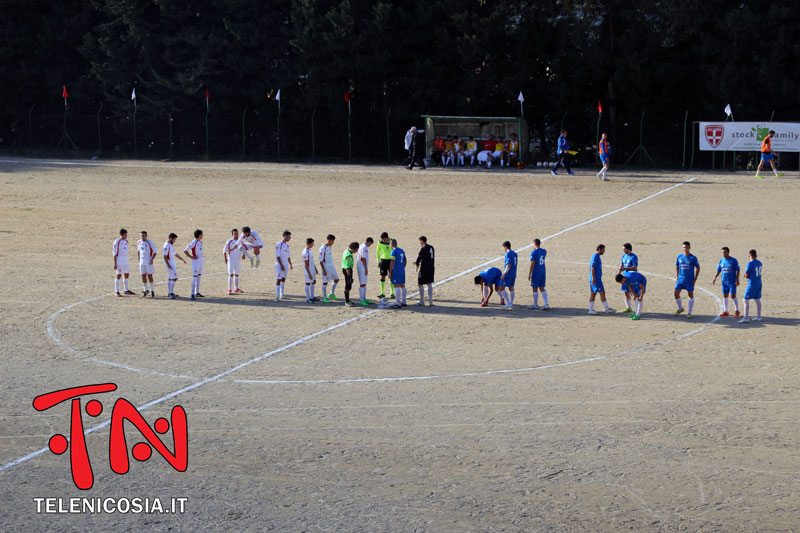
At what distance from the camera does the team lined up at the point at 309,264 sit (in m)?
20.8

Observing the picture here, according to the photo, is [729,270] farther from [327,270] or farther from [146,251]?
[146,251]

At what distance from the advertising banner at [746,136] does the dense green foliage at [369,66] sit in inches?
87.1

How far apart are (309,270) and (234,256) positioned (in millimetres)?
2294

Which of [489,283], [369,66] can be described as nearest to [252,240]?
[489,283]

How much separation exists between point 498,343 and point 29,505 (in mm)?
9596

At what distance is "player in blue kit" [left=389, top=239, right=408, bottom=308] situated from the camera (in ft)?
67.6

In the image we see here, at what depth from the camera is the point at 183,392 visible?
14.7 meters

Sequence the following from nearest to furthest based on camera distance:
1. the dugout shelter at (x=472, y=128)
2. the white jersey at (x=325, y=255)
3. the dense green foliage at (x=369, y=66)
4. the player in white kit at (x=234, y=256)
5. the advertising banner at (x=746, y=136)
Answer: the white jersey at (x=325, y=255) → the player in white kit at (x=234, y=256) → the advertising banner at (x=746, y=136) → the dense green foliage at (x=369, y=66) → the dugout shelter at (x=472, y=128)

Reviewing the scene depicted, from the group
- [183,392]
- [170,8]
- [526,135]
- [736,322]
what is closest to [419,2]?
[526,135]

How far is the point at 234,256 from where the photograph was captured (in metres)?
22.5

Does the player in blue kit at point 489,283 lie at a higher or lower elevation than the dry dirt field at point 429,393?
higher

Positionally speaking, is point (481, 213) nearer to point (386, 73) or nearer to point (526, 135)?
point (526, 135)

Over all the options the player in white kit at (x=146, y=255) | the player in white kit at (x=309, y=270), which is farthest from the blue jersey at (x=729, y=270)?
the player in white kit at (x=146, y=255)

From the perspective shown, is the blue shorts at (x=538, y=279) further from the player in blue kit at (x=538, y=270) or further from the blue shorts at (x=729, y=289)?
the blue shorts at (x=729, y=289)
